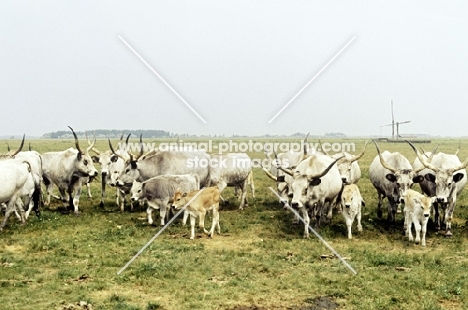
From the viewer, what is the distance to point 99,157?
51.7 feet

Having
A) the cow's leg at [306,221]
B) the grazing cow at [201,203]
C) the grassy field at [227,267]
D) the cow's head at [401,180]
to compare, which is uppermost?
the cow's head at [401,180]

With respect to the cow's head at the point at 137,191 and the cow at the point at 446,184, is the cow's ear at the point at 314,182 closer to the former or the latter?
the cow at the point at 446,184

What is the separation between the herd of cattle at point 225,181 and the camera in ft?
39.8

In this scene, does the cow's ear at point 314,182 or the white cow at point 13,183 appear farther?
the cow's ear at point 314,182

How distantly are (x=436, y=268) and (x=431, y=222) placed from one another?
5.03m

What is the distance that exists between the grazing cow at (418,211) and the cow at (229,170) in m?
6.53

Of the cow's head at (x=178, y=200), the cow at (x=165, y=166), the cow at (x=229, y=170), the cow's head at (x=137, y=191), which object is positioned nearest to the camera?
the cow's head at (x=178, y=200)

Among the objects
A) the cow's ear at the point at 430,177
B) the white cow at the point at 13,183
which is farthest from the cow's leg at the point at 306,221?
the white cow at the point at 13,183

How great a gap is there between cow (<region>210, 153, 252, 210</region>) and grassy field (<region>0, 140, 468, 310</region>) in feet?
8.35

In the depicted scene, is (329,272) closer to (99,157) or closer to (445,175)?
(445,175)

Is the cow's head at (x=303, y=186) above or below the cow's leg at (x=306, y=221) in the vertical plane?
above

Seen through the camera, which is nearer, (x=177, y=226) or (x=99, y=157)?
(x=177, y=226)

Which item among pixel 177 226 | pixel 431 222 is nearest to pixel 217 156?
pixel 177 226

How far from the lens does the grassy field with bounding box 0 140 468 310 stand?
299 inches
